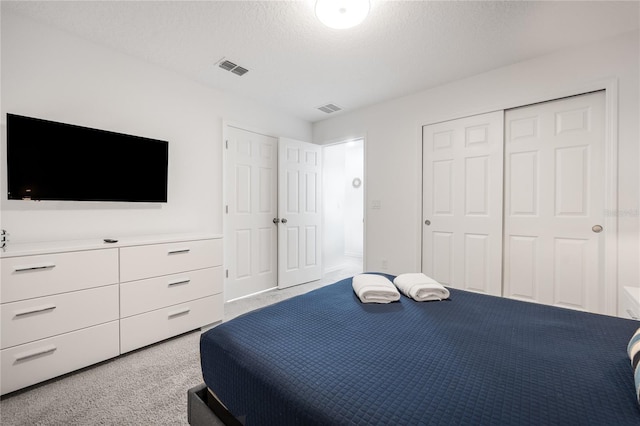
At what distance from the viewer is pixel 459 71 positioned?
9.30ft

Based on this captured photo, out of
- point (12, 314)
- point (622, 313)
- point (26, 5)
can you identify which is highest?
point (26, 5)

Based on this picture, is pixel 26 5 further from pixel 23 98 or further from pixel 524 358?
pixel 524 358

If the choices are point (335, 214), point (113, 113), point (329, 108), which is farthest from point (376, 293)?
point (335, 214)

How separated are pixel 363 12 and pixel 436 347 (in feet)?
6.43

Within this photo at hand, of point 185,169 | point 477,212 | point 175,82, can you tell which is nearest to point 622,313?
point 477,212

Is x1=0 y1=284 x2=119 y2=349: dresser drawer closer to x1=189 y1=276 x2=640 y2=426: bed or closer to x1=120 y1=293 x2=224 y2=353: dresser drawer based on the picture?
x1=120 y1=293 x2=224 y2=353: dresser drawer

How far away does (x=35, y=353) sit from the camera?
1712 millimetres

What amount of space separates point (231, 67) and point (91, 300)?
2299 mm

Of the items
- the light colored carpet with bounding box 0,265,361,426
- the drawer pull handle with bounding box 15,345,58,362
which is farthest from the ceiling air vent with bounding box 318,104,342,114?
the drawer pull handle with bounding box 15,345,58,362

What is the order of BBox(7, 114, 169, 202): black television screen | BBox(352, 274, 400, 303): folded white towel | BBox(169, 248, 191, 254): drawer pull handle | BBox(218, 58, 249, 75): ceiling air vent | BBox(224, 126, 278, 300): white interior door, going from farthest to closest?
BBox(224, 126, 278, 300): white interior door < BBox(218, 58, 249, 75): ceiling air vent < BBox(169, 248, 191, 254): drawer pull handle < BBox(7, 114, 169, 202): black television screen < BBox(352, 274, 400, 303): folded white towel

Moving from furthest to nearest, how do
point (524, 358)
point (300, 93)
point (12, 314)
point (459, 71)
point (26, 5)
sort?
point (300, 93), point (459, 71), point (26, 5), point (12, 314), point (524, 358)

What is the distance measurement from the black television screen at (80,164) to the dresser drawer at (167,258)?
570mm

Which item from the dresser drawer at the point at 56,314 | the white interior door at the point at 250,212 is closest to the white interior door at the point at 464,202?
the white interior door at the point at 250,212

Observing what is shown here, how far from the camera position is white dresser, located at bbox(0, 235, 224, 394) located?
65.4 inches
